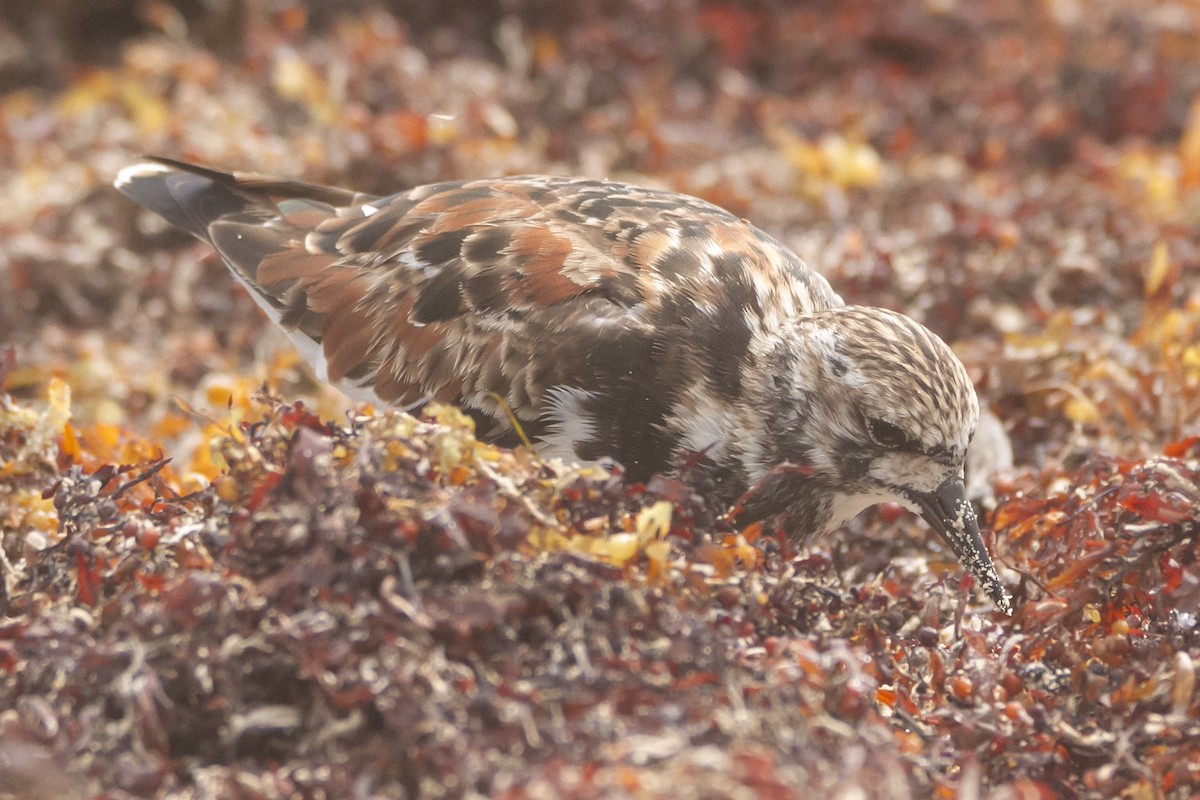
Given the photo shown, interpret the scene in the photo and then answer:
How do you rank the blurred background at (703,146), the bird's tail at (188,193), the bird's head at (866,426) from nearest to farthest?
the bird's head at (866,426), the bird's tail at (188,193), the blurred background at (703,146)

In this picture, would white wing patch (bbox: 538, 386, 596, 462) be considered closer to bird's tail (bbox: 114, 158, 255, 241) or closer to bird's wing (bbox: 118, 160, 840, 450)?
bird's wing (bbox: 118, 160, 840, 450)

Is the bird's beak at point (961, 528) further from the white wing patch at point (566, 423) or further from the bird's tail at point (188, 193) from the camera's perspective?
the bird's tail at point (188, 193)

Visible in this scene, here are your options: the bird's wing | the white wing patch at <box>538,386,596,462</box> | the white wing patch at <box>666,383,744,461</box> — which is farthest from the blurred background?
the white wing patch at <box>538,386,596,462</box>

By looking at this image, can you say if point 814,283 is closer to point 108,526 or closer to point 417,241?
point 417,241

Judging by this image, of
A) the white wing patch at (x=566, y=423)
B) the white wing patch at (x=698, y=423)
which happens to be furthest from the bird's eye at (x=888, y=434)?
the white wing patch at (x=566, y=423)

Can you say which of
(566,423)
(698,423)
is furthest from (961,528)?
(566,423)

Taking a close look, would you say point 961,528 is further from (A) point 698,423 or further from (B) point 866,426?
(A) point 698,423
